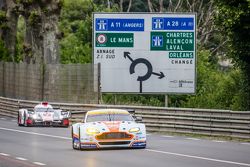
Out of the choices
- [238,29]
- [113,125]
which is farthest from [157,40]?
[113,125]

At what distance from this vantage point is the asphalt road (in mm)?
20500

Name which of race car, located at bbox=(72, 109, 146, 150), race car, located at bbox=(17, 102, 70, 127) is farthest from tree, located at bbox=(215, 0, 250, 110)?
race car, located at bbox=(72, 109, 146, 150)

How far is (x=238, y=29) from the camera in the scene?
118ft

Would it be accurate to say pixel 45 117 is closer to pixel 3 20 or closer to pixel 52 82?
pixel 52 82

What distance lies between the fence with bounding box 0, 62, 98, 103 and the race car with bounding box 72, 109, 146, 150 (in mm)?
17382

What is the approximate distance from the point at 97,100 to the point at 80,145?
1860 centimetres

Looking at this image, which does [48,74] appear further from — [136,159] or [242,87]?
[136,159]

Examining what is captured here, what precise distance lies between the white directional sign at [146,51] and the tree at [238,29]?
11.7ft

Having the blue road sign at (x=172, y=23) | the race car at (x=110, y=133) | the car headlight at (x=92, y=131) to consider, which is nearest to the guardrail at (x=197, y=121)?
the race car at (x=110, y=133)

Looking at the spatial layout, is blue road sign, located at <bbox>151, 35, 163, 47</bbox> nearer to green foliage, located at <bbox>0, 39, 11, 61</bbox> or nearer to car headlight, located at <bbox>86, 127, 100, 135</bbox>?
car headlight, located at <bbox>86, 127, 100, 135</bbox>

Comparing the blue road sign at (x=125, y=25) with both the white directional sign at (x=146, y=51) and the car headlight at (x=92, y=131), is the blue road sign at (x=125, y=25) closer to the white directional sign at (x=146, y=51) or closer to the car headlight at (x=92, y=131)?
the white directional sign at (x=146, y=51)

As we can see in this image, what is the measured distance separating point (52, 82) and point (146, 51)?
821 cm

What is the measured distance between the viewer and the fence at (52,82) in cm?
4447

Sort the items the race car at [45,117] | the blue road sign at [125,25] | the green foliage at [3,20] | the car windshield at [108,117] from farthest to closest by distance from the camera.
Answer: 1. the green foliage at [3,20]
2. the blue road sign at [125,25]
3. the race car at [45,117]
4. the car windshield at [108,117]
